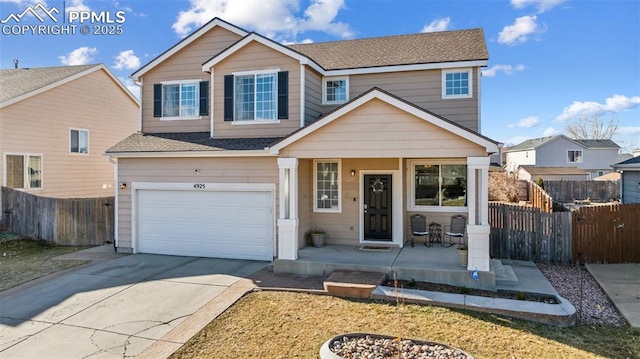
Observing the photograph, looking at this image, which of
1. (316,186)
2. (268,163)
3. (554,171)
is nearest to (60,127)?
(268,163)

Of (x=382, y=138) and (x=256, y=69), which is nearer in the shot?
(x=382, y=138)

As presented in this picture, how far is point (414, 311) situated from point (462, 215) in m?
5.24

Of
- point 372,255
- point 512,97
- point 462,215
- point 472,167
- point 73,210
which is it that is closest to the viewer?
point 472,167

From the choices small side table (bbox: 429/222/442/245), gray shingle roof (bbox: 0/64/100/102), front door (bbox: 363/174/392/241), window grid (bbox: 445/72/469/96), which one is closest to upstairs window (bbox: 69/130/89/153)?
gray shingle roof (bbox: 0/64/100/102)

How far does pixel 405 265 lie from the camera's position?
29.0 ft

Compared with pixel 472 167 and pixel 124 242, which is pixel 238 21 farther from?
pixel 472 167

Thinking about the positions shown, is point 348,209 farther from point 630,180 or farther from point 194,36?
point 630,180

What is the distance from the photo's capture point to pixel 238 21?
1310 centimetres

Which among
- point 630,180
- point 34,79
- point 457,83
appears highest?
point 34,79

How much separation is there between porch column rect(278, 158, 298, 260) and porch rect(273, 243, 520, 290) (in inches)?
11.0

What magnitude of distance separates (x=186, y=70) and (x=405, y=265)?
9.19 metres

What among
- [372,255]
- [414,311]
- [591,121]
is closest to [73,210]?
[372,255]

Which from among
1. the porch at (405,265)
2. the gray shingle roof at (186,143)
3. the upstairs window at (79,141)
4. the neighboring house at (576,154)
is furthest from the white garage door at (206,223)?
the neighboring house at (576,154)

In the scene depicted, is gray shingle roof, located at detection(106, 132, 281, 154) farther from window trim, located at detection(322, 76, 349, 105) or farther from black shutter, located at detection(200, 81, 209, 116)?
window trim, located at detection(322, 76, 349, 105)
